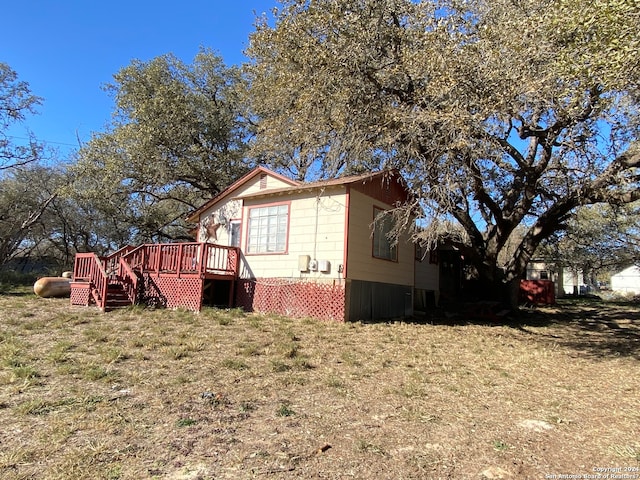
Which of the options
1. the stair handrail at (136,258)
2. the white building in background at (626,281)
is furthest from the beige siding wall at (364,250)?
Answer: the white building in background at (626,281)

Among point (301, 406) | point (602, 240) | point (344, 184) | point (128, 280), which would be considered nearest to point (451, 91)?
point (344, 184)

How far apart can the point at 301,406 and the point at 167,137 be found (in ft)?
49.6

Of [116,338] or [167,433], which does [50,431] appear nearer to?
[167,433]

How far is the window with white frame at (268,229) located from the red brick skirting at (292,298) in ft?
3.22

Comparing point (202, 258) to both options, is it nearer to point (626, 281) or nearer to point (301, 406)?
point (301, 406)

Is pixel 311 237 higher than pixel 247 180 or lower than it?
lower

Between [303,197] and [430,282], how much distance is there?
724cm

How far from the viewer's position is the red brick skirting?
1123 cm

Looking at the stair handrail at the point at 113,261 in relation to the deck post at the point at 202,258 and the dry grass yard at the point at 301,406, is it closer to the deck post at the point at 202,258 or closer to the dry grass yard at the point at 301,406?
the deck post at the point at 202,258

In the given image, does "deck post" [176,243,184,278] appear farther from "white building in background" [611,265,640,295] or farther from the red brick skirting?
"white building in background" [611,265,640,295]

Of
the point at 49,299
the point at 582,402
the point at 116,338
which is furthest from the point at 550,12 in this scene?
the point at 49,299

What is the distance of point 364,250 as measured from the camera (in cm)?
1220

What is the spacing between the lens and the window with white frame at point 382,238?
42.1 feet

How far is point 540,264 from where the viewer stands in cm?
3716
